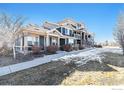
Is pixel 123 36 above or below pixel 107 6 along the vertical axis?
below

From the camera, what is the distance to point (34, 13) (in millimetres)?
3428

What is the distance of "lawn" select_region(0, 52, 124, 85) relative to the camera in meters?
3.21

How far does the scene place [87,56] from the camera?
12.1ft

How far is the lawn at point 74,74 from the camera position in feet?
10.5

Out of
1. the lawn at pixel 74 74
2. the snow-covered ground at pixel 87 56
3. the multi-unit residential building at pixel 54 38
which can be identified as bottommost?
the lawn at pixel 74 74

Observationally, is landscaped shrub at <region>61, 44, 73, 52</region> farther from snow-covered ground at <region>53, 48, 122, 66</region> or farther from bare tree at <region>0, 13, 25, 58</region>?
bare tree at <region>0, 13, 25, 58</region>

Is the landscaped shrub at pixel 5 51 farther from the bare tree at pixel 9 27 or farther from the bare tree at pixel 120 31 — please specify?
the bare tree at pixel 120 31

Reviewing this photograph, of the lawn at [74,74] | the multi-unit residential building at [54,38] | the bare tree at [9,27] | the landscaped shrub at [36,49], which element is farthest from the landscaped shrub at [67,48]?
the bare tree at [9,27]

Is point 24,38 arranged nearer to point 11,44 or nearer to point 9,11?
point 11,44

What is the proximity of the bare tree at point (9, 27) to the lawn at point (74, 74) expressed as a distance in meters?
0.59

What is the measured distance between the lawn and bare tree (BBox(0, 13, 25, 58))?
0.59 m

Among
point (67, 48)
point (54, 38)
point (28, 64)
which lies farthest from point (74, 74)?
point (54, 38)
